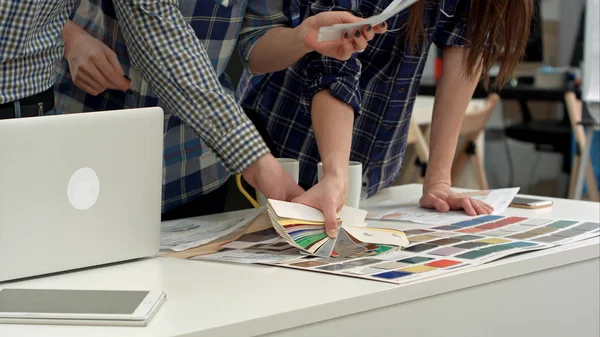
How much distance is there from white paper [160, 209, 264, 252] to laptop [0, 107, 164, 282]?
0.36ft

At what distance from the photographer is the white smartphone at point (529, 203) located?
1576 millimetres

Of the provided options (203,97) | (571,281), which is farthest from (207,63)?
(571,281)

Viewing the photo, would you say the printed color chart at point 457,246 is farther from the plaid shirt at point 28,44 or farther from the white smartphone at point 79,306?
the plaid shirt at point 28,44

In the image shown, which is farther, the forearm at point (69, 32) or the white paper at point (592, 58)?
the white paper at point (592, 58)

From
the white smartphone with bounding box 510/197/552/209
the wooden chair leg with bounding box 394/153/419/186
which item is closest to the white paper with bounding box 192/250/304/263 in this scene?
the white smartphone with bounding box 510/197/552/209

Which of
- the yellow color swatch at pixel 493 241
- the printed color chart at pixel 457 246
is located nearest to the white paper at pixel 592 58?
the printed color chart at pixel 457 246

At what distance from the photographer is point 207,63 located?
1.24m

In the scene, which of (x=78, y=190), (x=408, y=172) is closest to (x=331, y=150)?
(x=78, y=190)

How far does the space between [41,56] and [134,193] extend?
10.6 inches

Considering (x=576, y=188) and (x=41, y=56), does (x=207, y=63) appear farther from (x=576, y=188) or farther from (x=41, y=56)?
(x=576, y=188)

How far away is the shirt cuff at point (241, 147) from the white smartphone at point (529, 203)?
61 cm

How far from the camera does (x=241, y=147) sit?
1231 mm

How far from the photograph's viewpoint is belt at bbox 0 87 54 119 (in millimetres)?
1148

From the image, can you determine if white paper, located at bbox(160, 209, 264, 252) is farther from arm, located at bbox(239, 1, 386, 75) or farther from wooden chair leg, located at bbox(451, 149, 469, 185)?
wooden chair leg, located at bbox(451, 149, 469, 185)
